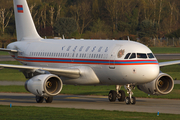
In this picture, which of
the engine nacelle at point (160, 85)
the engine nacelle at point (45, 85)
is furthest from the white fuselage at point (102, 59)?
the engine nacelle at point (160, 85)

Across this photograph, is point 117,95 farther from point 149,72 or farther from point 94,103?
point 149,72

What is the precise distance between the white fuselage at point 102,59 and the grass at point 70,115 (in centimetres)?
424

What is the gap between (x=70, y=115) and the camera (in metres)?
19.4

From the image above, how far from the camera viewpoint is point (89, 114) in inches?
782

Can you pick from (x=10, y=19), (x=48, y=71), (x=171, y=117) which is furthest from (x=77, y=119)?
(x=10, y=19)

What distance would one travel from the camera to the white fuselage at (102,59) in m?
24.3

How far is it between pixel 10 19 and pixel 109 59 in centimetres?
9534

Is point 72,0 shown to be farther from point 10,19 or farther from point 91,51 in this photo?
point 91,51

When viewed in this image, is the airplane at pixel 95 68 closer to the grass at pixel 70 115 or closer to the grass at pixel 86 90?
the grass at pixel 86 90

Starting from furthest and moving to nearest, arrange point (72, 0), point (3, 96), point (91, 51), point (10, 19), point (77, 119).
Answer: point (72, 0)
point (10, 19)
point (3, 96)
point (91, 51)
point (77, 119)

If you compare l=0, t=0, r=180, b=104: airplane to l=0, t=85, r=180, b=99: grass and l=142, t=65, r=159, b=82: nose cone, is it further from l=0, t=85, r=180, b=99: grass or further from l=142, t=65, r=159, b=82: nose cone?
l=0, t=85, r=180, b=99: grass

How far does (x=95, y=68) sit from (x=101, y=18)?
340 feet

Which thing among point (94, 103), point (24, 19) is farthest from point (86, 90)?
point (24, 19)

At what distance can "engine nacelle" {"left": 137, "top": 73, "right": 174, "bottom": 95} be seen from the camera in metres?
26.6
